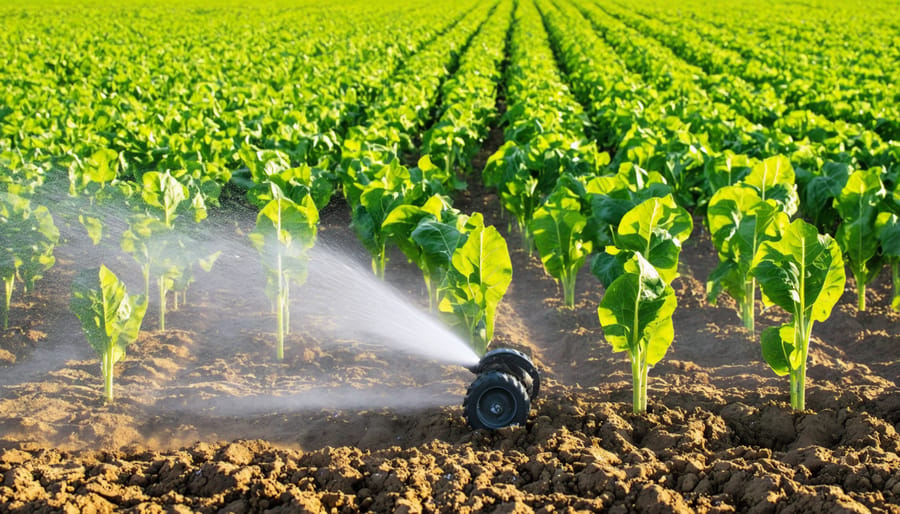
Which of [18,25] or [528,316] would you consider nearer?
[528,316]

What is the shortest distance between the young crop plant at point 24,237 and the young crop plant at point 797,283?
13.8 ft

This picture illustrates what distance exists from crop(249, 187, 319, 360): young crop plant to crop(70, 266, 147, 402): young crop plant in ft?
2.90

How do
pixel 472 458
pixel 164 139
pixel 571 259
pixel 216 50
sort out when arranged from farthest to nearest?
A: pixel 216 50
pixel 164 139
pixel 571 259
pixel 472 458

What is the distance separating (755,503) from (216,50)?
22701 millimetres

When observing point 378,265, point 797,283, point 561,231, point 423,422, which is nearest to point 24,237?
point 378,265

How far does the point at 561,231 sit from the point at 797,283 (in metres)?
1.88

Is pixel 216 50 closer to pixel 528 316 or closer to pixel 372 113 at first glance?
pixel 372 113

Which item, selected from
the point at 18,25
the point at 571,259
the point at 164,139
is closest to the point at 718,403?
the point at 571,259

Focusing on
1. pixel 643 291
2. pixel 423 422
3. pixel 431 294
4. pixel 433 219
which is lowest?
pixel 423 422

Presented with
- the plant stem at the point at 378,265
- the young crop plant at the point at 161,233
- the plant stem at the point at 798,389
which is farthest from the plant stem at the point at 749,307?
the young crop plant at the point at 161,233

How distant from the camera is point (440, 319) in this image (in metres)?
5.27

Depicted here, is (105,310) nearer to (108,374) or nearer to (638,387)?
(108,374)

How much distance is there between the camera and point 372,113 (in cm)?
1209

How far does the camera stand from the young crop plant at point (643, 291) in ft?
12.7
